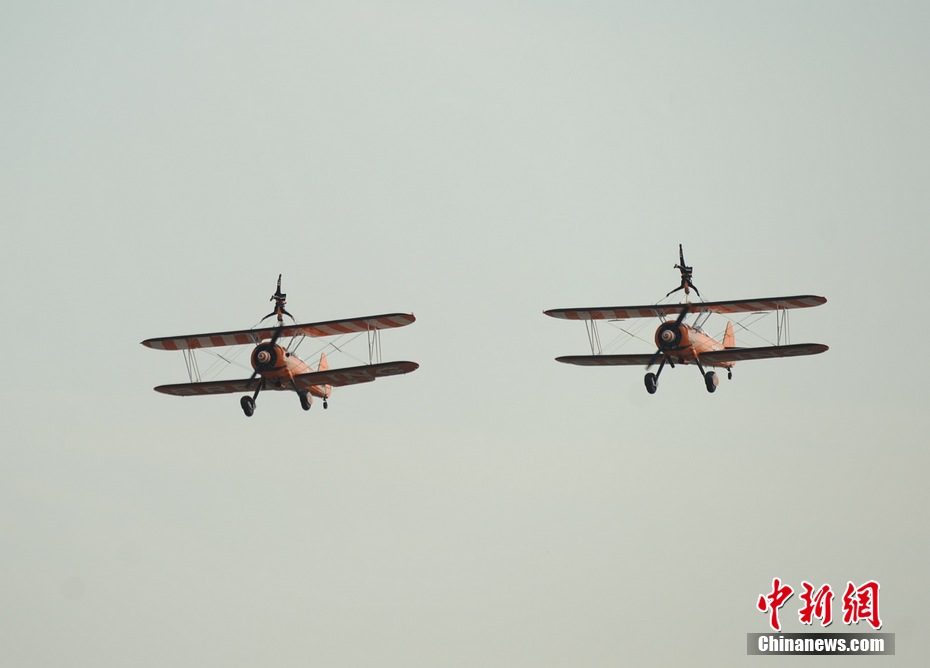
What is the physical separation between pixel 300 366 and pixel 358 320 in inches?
91.2

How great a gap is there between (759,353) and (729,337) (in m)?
6.80

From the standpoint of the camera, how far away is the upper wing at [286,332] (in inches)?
2330

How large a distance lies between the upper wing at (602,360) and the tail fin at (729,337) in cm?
523

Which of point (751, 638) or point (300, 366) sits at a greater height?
point (300, 366)

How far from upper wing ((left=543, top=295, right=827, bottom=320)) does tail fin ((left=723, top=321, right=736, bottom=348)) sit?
429cm

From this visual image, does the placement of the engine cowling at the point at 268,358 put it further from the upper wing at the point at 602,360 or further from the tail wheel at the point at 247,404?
the upper wing at the point at 602,360

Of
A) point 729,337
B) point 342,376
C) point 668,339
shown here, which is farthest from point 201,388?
point 729,337

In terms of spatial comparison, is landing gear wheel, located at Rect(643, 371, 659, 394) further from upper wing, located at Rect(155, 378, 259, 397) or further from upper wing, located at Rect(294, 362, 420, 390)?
upper wing, located at Rect(155, 378, 259, 397)

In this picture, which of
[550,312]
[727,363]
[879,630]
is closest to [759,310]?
[727,363]

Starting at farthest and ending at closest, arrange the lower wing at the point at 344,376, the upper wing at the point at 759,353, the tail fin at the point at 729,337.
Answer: the tail fin at the point at 729,337, the upper wing at the point at 759,353, the lower wing at the point at 344,376

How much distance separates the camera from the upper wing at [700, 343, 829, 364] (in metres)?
58.1

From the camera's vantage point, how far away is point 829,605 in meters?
61.1

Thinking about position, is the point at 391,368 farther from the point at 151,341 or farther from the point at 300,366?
the point at 151,341

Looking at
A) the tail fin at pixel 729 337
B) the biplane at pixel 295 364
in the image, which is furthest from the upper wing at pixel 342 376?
the tail fin at pixel 729 337
